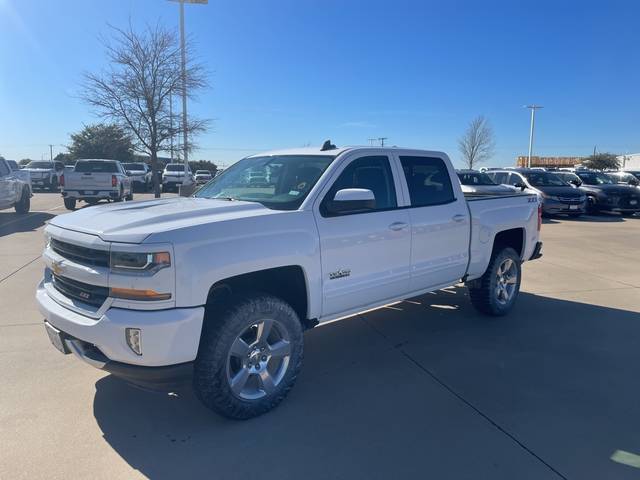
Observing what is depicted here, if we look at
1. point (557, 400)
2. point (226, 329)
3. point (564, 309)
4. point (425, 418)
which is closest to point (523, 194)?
point (564, 309)

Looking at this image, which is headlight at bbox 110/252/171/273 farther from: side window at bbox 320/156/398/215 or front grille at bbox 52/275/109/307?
side window at bbox 320/156/398/215

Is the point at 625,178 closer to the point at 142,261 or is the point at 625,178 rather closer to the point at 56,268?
the point at 142,261

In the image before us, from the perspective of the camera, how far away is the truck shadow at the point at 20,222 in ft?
39.8

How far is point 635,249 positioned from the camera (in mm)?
11016

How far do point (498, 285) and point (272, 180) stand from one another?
10.5 ft

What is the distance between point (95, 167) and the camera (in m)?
17.0

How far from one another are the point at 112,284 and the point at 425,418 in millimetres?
2340

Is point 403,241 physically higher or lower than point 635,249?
higher

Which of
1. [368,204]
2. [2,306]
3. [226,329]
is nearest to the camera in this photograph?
[226,329]

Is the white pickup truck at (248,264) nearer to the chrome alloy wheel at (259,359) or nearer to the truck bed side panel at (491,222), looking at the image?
the chrome alloy wheel at (259,359)

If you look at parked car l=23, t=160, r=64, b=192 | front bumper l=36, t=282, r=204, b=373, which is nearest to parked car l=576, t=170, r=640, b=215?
front bumper l=36, t=282, r=204, b=373

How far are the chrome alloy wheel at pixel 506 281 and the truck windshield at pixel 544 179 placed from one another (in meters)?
13.3

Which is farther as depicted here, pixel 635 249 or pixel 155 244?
pixel 635 249

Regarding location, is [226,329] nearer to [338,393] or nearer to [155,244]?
[155,244]
